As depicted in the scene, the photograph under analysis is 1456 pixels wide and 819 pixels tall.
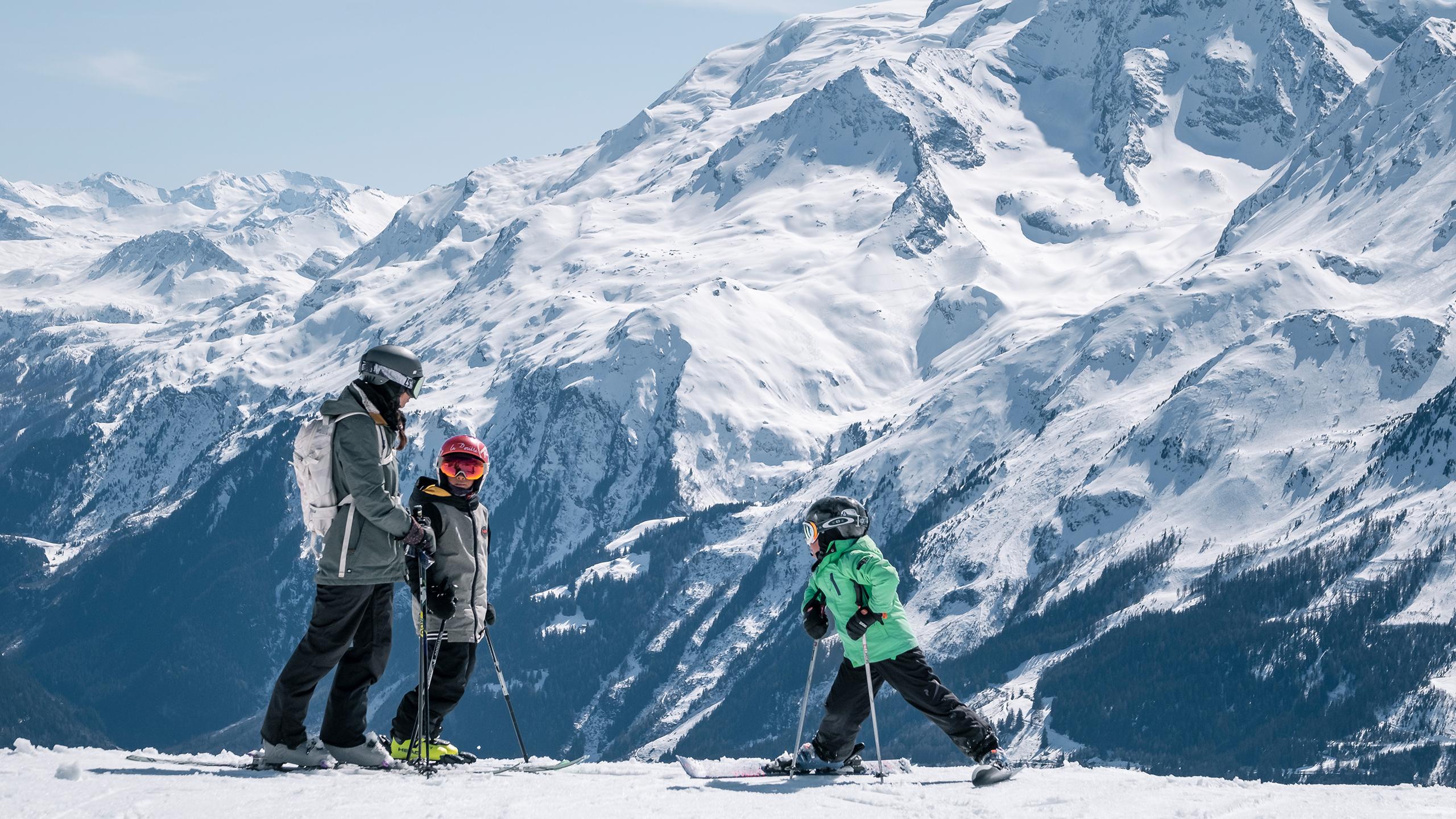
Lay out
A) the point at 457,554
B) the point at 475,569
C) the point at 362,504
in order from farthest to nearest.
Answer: the point at 475,569, the point at 457,554, the point at 362,504

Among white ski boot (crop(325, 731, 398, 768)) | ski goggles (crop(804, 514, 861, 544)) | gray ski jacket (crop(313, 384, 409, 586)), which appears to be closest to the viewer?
gray ski jacket (crop(313, 384, 409, 586))

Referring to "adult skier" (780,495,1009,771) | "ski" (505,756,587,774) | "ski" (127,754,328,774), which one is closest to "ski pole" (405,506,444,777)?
"ski" (505,756,587,774)

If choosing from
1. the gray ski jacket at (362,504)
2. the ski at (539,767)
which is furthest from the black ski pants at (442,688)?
the gray ski jacket at (362,504)

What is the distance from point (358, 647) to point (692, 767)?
4.41 m

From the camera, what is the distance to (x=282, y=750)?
52.6 ft

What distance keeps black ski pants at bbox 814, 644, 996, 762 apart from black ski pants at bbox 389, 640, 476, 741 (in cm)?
445

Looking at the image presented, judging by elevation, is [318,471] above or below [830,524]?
Answer: above

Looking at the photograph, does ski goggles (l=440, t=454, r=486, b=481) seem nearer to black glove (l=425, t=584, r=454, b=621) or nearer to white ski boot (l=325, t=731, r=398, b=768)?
black glove (l=425, t=584, r=454, b=621)

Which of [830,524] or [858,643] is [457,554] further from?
[858,643]

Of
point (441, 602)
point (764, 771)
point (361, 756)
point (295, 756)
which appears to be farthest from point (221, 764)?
point (764, 771)

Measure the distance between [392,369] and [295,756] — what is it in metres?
4.41

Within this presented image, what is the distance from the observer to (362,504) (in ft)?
51.5

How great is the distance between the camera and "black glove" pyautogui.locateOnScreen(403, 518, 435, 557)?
631 inches

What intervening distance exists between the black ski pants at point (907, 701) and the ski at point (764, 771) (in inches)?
9.8
